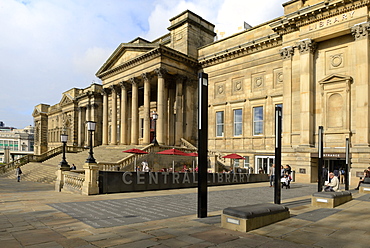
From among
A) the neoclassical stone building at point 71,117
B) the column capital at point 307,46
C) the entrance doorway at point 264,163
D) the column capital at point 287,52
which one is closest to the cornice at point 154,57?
the column capital at point 287,52

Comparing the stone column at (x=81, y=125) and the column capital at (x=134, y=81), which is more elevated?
the column capital at (x=134, y=81)

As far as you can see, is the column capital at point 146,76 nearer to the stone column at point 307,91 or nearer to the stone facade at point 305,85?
the stone facade at point 305,85

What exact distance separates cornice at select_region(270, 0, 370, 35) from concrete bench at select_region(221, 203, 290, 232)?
20.9 meters

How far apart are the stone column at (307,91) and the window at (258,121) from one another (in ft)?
19.4

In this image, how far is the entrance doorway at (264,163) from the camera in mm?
28428

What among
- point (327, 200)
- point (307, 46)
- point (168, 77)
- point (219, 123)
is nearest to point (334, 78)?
point (307, 46)

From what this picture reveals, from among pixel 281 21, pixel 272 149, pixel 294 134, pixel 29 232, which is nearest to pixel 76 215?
pixel 29 232

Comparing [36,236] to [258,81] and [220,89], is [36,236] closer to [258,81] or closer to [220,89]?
[258,81]

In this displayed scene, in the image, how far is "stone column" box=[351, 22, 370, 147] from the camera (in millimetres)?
20766

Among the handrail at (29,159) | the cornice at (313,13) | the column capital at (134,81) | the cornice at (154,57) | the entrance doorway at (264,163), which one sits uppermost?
the cornice at (313,13)

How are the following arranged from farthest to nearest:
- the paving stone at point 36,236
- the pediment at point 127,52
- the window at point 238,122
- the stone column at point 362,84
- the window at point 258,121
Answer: the pediment at point 127,52 < the window at point 238,122 < the window at point 258,121 < the stone column at point 362,84 < the paving stone at point 36,236

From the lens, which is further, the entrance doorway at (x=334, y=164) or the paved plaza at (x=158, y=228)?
the entrance doorway at (x=334, y=164)

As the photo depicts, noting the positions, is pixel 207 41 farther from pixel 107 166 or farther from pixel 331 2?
pixel 107 166

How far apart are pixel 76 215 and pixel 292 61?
23.5m
